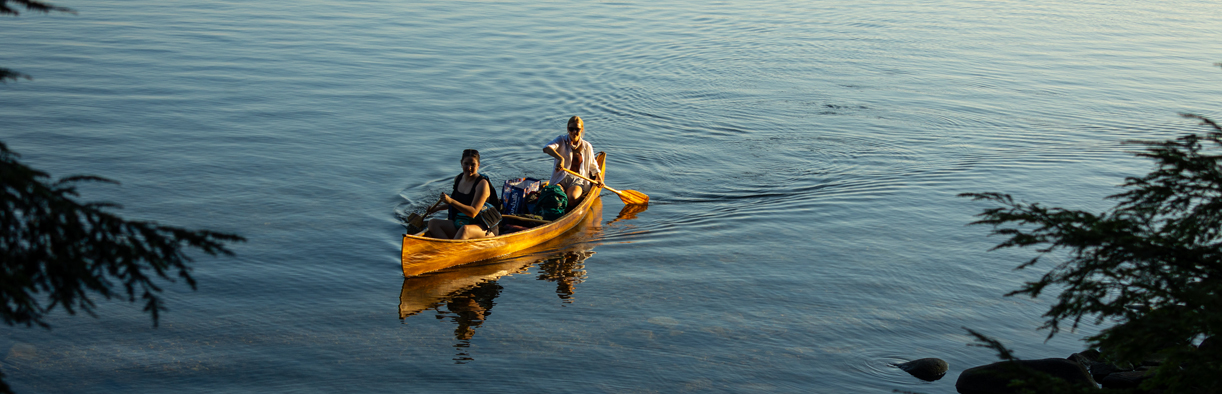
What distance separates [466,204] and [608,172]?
653cm

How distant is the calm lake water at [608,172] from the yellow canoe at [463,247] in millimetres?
213

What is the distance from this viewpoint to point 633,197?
15.6 m

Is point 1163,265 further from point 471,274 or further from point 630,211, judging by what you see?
point 630,211

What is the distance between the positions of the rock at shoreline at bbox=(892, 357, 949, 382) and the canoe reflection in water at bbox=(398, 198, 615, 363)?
416cm

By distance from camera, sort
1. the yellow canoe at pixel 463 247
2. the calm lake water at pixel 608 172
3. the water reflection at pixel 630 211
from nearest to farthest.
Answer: the calm lake water at pixel 608 172 → the yellow canoe at pixel 463 247 → the water reflection at pixel 630 211

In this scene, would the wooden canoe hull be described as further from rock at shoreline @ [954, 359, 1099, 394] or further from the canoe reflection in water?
rock at shoreline @ [954, 359, 1099, 394]

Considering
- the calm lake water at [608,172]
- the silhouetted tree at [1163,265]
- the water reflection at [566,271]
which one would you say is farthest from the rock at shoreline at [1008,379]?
the water reflection at [566,271]

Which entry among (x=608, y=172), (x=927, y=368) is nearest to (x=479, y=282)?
(x=927, y=368)

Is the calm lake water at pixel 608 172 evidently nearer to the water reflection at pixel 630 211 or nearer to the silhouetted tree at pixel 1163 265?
the water reflection at pixel 630 211

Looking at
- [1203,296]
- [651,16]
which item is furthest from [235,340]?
[651,16]

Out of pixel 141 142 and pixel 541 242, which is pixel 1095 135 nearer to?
pixel 541 242

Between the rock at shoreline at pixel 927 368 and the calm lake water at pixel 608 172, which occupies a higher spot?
the calm lake water at pixel 608 172

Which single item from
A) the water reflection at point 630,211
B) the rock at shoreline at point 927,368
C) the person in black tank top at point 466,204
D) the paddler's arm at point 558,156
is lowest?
the rock at shoreline at point 927,368

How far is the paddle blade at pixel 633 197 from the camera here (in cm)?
1552
